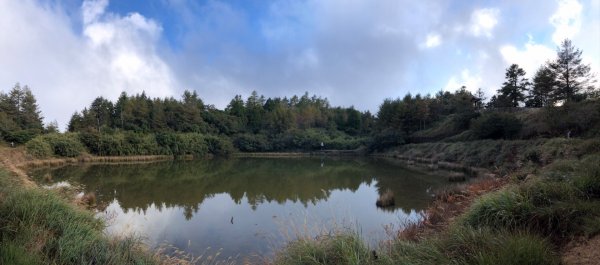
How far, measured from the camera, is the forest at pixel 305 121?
1239 inches

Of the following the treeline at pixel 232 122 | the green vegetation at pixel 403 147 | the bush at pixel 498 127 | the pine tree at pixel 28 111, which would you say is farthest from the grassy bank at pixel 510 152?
the pine tree at pixel 28 111

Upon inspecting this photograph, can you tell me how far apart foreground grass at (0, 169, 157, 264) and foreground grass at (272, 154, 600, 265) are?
2.22m

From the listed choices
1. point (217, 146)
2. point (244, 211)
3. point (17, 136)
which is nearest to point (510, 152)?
point (244, 211)

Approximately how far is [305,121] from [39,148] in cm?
5670

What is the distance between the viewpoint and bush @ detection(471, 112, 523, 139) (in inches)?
1198

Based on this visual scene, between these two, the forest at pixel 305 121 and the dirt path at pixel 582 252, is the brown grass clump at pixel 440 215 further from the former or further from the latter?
the forest at pixel 305 121

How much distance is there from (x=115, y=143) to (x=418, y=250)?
180 ft

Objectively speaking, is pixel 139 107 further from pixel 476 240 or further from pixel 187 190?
pixel 476 240

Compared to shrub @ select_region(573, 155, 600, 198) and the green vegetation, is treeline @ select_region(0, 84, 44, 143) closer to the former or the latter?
the green vegetation

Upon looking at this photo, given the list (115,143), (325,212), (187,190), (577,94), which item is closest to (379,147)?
(577,94)

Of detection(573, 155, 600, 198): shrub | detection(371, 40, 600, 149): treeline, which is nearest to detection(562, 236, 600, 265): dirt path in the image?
detection(573, 155, 600, 198): shrub

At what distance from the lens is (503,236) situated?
4156mm

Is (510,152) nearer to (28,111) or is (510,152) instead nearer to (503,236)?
(503,236)

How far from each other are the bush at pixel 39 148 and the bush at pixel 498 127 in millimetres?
44040
